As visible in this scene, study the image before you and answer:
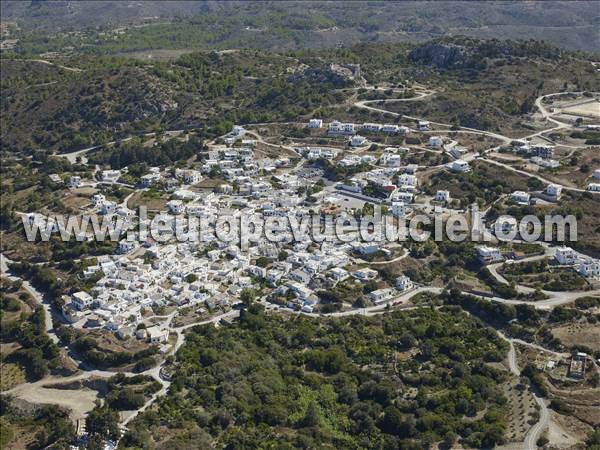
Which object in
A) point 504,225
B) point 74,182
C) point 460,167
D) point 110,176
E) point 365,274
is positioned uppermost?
point 460,167

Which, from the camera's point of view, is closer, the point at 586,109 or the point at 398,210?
the point at 398,210

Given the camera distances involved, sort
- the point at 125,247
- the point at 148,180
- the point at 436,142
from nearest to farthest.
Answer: the point at 125,247
the point at 148,180
the point at 436,142

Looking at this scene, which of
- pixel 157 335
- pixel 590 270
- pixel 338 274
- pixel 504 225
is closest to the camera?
pixel 157 335

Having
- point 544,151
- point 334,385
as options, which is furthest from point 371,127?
point 334,385

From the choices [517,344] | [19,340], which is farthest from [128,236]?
[517,344]

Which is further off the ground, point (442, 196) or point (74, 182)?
point (74, 182)

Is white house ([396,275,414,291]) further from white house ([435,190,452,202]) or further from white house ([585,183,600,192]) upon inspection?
white house ([585,183,600,192])

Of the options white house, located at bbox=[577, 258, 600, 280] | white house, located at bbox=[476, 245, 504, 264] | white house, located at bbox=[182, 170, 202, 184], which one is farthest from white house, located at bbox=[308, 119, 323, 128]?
white house, located at bbox=[577, 258, 600, 280]

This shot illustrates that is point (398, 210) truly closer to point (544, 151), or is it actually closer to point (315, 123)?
point (544, 151)
